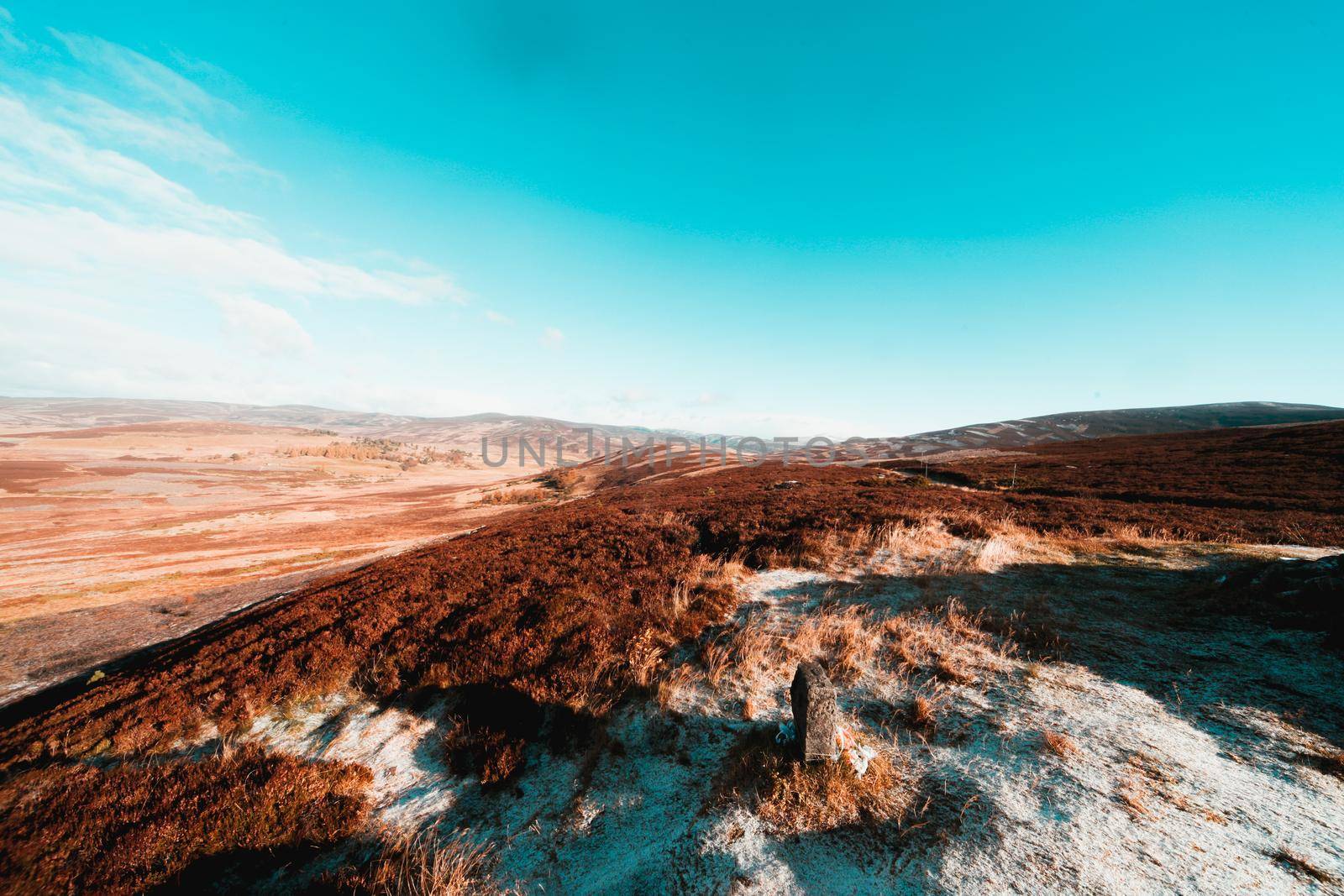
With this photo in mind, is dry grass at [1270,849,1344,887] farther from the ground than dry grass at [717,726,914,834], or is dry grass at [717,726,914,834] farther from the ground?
dry grass at [1270,849,1344,887]

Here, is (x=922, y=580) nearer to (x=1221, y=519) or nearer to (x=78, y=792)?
(x=1221, y=519)

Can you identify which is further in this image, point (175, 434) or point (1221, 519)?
point (175, 434)

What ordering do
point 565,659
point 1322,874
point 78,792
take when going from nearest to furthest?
1. point 1322,874
2. point 78,792
3. point 565,659

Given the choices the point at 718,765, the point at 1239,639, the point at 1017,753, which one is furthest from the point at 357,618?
the point at 1239,639


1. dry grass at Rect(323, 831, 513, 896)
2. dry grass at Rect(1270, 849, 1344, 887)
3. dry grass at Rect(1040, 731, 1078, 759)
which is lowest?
dry grass at Rect(323, 831, 513, 896)

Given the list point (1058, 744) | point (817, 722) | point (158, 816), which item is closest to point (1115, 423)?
point (1058, 744)

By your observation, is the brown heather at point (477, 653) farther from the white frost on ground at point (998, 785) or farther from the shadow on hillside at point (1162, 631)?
the shadow on hillside at point (1162, 631)

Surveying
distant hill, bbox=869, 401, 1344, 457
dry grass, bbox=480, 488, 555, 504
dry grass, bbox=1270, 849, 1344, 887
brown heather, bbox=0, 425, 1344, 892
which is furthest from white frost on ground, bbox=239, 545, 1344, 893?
distant hill, bbox=869, 401, 1344, 457

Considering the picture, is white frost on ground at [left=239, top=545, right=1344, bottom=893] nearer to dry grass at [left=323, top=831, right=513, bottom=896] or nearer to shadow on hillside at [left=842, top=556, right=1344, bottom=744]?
shadow on hillside at [left=842, top=556, right=1344, bottom=744]
